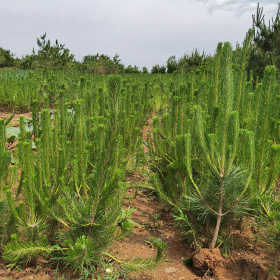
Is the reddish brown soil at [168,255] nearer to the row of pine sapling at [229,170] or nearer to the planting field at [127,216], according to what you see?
the planting field at [127,216]

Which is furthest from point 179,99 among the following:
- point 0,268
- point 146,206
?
point 0,268

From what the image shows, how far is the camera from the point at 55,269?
6.35 feet

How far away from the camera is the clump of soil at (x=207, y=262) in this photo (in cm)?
194

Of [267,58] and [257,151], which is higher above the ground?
[267,58]

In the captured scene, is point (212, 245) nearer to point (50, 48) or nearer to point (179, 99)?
point (179, 99)

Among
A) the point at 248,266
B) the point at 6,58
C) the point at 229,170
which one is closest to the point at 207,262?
the point at 248,266

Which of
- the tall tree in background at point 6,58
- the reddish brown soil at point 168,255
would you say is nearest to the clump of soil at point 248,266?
the reddish brown soil at point 168,255

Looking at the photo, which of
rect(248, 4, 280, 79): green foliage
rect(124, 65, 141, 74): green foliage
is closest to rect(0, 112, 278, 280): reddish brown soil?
rect(248, 4, 280, 79): green foliage

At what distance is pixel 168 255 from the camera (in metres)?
2.22

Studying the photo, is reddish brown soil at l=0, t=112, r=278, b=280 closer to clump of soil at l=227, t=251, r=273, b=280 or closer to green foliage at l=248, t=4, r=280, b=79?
clump of soil at l=227, t=251, r=273, b=280

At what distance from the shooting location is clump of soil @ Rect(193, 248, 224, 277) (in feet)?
6.37

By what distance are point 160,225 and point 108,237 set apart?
1030mm

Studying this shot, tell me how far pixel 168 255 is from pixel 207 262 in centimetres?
40

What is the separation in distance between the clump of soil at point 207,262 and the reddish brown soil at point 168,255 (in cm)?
5
